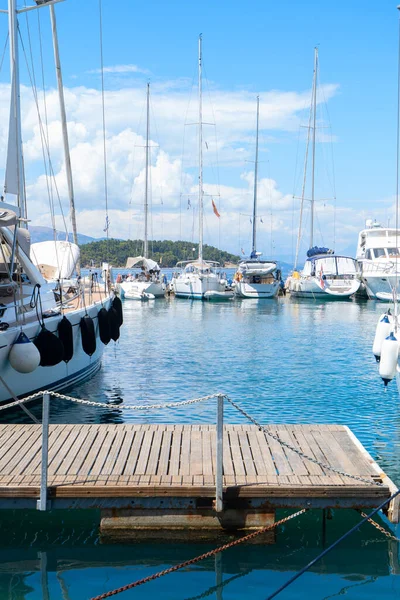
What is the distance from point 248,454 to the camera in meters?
8.95

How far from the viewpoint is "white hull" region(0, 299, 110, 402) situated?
41.2ft

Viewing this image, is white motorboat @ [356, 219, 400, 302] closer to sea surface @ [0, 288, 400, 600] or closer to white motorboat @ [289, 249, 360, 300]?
white motorboat @ [289, 249, 360, 300]

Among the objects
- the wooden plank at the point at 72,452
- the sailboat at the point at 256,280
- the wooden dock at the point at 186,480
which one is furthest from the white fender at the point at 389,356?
the sailboat at the point at 256,280

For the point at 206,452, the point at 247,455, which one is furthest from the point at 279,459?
the point at 206,452

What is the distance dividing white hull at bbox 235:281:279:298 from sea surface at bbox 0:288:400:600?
20.3 meters

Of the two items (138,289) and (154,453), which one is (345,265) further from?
(154,453)

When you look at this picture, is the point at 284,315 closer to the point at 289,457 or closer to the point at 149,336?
the point at 149,336

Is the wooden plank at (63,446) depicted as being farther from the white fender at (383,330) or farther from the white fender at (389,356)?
the white fender at (383,330)

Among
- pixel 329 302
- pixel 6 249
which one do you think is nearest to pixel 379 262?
pixel 329 302

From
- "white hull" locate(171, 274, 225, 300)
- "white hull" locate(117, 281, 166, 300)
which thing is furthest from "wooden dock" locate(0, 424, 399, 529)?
"white hull" locate(117, 281, 166, 300)

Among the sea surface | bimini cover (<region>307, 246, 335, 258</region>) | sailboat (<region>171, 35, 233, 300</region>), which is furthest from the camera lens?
bimini cover (<region>307, 246, 335, 258</region>)

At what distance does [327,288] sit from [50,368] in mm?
41351

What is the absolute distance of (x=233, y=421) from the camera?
14.1 m

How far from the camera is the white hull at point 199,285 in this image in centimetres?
5553
